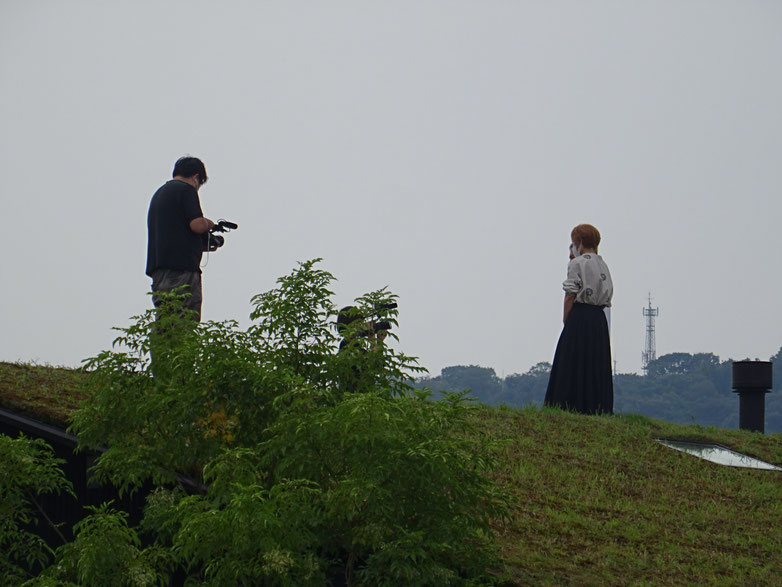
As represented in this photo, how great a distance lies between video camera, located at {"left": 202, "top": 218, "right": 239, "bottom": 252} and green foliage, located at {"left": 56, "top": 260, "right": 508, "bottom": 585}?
78.6 inches

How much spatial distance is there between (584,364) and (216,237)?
641 cm

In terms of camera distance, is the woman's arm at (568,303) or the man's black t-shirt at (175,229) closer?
the man's black t-shirt at (175,229)

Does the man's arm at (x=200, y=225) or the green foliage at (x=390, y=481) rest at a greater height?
the man's arm at (x=200, y=225)

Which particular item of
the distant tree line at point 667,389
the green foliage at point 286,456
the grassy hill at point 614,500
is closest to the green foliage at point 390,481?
the green foliage at point 286,456

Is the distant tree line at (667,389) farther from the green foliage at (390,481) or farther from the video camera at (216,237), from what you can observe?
the green foliage at (390,481)

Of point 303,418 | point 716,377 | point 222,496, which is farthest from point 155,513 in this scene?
point 716,377

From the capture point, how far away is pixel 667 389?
301 ft

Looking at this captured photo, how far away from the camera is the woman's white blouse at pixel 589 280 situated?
556 inches

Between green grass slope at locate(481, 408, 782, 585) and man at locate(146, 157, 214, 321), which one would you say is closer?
green grass slope at locate(481, 408, 782, 585)

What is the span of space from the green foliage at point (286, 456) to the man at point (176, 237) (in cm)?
162

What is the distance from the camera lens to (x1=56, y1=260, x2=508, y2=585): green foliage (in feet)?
20.8

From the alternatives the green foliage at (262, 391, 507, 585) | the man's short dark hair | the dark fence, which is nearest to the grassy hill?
the dark fence

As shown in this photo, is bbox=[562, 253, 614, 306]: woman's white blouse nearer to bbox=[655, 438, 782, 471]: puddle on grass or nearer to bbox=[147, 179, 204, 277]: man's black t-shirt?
bbox=[655, 438, 782, 471]: puddle on grass

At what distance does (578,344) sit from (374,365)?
723 centimetres
